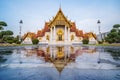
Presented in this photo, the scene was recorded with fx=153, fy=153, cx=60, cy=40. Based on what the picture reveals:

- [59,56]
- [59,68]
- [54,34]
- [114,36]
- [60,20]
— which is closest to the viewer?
[59,68]

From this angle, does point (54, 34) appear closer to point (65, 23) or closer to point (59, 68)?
point (65, 23)

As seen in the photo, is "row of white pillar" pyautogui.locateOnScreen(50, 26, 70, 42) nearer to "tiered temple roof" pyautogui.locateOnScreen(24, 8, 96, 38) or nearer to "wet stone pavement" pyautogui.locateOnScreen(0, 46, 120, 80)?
"tiered temple roof" pyautogui.locateOnScreen(24, 8, 96, 38)

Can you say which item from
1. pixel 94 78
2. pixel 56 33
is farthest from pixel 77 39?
pixel 94 78

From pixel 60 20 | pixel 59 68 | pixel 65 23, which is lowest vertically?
pixel 59 68

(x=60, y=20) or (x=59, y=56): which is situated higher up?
(x=60, y=20)

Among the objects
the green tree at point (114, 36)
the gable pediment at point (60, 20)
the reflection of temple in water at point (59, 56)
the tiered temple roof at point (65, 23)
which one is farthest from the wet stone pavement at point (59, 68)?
the tiered temple roof at point (65, 23)

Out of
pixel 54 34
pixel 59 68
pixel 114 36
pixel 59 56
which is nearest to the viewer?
pixel 59 68

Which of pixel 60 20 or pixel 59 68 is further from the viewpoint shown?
pixel 60 20

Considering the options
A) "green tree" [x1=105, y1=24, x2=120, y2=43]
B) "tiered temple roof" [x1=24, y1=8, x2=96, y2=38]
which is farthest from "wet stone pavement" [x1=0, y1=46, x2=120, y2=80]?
"tiered temple roof" [x1=24, y1=8, x2=96, y2=38]

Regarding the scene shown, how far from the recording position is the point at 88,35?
2103 inches

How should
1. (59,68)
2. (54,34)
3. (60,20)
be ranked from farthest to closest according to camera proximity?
(54,34)
(60,20)
(59,68)

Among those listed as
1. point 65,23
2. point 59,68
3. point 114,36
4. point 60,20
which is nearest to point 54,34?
point 60,20

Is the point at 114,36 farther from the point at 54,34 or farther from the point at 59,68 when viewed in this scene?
the point at 59,68

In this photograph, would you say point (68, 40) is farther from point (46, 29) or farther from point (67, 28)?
point (46, 29)
